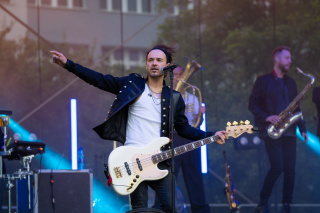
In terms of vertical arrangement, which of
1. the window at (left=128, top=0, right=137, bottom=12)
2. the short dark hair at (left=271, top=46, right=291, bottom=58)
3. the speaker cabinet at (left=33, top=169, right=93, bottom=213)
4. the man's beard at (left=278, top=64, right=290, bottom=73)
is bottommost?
the speaker cabinet at (left=33, top=169, right=93, bottom=213)

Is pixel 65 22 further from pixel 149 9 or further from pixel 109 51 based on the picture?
pixel 149 9

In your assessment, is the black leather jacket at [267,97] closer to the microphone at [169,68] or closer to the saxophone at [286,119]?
the saxophone at [286,119]

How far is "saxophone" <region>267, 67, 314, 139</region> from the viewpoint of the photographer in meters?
8.12

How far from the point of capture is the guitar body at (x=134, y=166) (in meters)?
4.99

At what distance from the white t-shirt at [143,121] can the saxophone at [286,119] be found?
342 cm

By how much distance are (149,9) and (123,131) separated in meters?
4.85

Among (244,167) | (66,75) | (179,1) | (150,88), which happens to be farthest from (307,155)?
(150,88)

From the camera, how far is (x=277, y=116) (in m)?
8.12

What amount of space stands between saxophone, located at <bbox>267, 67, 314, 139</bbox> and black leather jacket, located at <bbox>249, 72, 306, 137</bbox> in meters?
0.08

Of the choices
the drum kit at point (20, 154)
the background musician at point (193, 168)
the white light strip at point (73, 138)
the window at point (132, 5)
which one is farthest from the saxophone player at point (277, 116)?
the drum kit at point (20, 154)

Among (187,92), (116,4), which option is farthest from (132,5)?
(187,92)

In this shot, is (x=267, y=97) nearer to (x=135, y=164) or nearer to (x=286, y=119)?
(x=286, y=119)

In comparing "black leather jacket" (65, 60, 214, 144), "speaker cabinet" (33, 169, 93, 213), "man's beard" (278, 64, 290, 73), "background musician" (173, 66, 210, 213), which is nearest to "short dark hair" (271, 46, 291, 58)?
"man's beard" (278, 64, 290, 73)

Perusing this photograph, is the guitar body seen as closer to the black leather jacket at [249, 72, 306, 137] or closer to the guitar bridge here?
the guitar bridge
